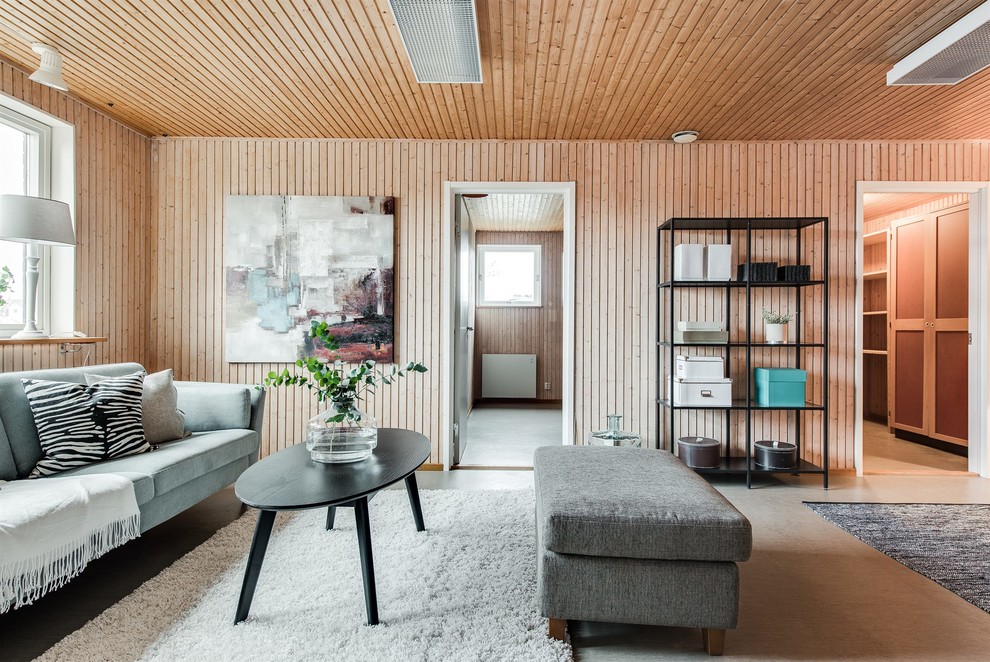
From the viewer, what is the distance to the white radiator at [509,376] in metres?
7.43

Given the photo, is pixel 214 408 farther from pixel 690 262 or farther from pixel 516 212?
pixel 516 212

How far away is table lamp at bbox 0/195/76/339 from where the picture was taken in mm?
2521

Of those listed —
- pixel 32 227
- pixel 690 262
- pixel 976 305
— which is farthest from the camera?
pixel 976 305

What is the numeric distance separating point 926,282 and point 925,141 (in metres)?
1.63

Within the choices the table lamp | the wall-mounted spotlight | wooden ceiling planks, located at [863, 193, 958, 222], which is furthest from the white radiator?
the table lamp

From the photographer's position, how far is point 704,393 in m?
3.54

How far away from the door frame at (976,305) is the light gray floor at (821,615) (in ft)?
5.29

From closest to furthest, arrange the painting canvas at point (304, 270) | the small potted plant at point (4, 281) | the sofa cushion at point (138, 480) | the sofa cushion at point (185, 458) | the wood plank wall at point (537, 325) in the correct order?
1. the sofa cushion at point (138, 480)
2. the sofa cushion at point (185, 458)
3. the small potted plant at point (4, 281)
4. the painting canvas at point (304, 270)
5. the wood plank wall at point (537, 325)

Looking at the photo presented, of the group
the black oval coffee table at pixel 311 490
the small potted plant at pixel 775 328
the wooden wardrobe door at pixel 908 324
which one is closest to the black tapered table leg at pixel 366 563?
the black oval coffee table at pixel 311 490

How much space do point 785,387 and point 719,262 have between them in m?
1.00

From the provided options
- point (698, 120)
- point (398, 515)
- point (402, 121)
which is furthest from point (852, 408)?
point (402, 121)

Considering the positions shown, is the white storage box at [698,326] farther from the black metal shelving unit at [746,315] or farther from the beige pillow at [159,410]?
the beige pillow at [159,410]

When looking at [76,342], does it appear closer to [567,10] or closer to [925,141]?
[567,10]

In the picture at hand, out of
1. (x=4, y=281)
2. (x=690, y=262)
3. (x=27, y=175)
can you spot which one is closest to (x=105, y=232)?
(x=27, y=175)
